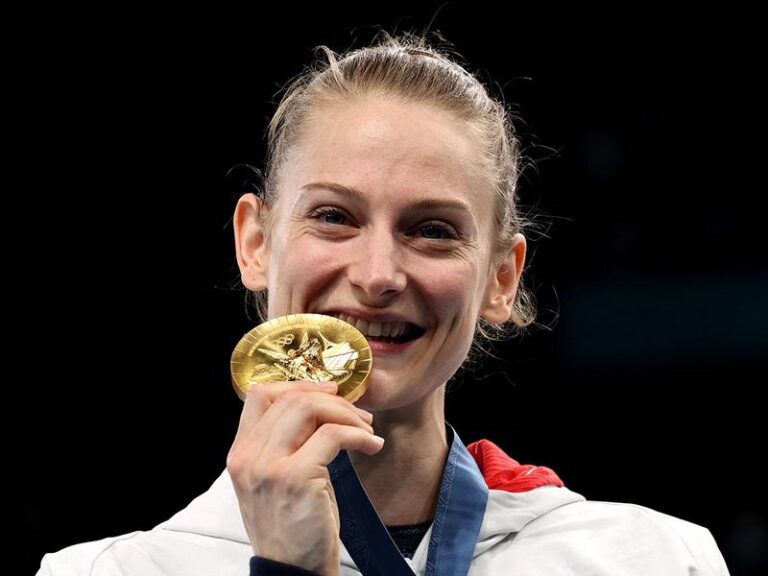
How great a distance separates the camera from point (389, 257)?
194 centimetres

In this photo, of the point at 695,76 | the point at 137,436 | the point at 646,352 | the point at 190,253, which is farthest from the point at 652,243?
the point at 137,436

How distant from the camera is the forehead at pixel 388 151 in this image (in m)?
1.99

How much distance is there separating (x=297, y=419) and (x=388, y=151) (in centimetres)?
55

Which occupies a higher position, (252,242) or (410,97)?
(410,97)

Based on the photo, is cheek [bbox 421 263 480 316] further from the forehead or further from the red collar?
the red collar

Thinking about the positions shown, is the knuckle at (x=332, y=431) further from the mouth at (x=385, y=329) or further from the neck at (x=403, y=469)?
the neck at (x=403, y=469)

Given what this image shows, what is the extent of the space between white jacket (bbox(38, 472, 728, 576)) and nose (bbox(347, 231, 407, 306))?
46cm

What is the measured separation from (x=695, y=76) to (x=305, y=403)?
10.3 ft

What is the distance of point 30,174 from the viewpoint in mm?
3725

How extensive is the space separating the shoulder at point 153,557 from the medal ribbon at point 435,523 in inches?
8.3

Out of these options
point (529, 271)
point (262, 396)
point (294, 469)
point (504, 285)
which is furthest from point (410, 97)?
point (529, 271)

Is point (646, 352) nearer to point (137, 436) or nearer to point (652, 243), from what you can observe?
point (652, 243)

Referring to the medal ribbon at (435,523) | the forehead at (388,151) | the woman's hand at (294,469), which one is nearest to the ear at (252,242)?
the forehead at (388,151)

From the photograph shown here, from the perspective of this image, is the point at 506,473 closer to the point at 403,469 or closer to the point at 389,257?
the point at 403,469
